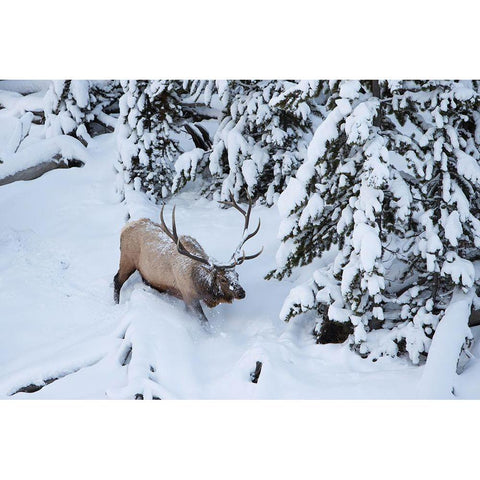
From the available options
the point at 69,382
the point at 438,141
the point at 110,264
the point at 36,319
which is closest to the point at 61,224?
the point at 110,264

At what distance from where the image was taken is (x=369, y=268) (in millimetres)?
3832

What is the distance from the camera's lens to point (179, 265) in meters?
5.20

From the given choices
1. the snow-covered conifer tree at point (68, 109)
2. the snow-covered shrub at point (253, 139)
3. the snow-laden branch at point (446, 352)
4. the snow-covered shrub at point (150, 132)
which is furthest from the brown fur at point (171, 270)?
the snow-laden branch at point (446, 352)

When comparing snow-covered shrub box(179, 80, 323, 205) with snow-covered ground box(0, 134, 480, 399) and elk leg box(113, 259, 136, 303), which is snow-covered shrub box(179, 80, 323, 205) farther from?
elk leg box(113, 259, 136, 303)

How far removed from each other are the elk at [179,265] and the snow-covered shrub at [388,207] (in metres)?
0.66

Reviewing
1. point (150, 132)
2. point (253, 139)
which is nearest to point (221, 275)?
point (253, 139)

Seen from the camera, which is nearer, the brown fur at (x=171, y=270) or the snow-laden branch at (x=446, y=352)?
the snow-laden branch at (x=446, y=352)

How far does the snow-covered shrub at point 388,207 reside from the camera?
12.7ft

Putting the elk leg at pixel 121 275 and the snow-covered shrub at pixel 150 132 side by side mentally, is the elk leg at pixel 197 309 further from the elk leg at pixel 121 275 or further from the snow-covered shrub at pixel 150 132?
the snow-covered shrub at pixel 150 132

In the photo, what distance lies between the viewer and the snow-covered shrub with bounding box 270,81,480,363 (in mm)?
3879

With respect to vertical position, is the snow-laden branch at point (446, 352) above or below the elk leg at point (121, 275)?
above

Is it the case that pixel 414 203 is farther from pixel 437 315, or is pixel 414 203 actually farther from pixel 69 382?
pixel 69 382

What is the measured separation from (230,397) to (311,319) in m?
1.02

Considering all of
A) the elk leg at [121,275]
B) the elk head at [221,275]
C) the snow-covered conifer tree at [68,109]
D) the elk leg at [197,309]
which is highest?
the snow-covered conifer tree at [68,109]
